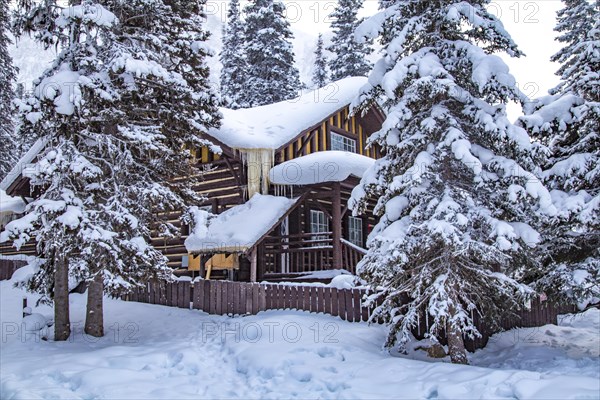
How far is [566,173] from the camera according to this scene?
973 centimetres

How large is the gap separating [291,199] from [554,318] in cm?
930

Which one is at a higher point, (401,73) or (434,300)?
(401,73)

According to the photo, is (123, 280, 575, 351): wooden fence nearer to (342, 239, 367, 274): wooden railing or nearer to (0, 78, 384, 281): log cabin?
(0, 78, 384, 281): log cabin

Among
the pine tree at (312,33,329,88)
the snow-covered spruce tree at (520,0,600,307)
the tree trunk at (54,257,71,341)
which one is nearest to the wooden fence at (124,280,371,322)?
the tree trunk at (54,257,71,341)

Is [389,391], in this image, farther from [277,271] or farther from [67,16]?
[277,271]

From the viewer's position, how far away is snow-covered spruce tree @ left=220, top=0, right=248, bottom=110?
3672 cm

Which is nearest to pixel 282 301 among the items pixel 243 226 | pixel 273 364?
pixel 243 226

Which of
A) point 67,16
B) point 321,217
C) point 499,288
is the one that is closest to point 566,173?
point 499,288

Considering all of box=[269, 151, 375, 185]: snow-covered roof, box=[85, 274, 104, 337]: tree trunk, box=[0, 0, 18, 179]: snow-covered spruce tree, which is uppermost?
box=[0, 0, 18, 179]: snow-covered spruce tree

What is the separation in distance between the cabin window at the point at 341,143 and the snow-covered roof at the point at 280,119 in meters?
1.79

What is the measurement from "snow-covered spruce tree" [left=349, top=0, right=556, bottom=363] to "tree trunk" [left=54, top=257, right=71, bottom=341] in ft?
23.0

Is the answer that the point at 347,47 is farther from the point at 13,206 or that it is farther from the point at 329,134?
the point at 13,206

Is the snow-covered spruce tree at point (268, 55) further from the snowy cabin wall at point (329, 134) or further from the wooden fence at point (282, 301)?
the wooden fence at point (282, 301)

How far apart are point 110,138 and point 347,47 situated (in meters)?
27.5
